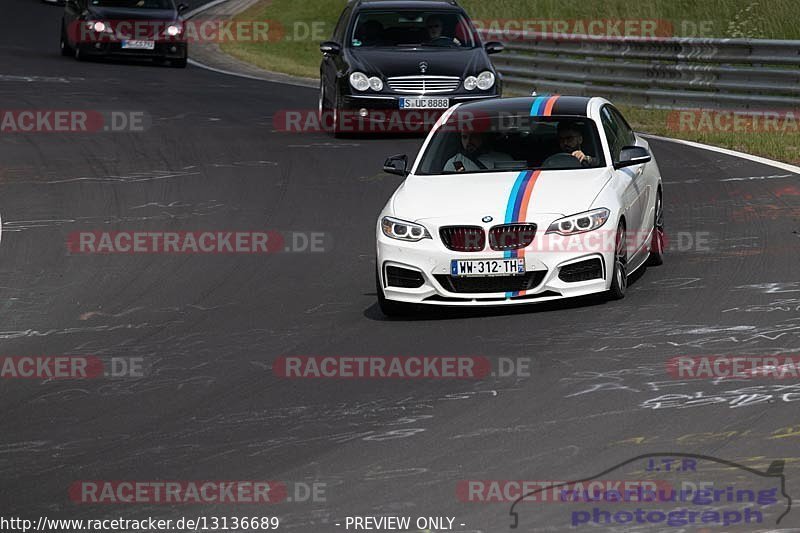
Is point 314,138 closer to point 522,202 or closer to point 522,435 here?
point 522,202

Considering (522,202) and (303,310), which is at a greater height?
(522,202)

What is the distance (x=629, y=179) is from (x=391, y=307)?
2060 millimetres

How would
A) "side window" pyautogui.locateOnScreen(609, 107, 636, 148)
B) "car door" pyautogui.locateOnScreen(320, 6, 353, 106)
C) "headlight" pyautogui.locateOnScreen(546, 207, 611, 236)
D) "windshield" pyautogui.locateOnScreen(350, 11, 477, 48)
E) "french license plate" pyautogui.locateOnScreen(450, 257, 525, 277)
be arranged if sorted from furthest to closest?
"windshield" pyautogui.locateOnScreen(350, 11, 477, 48) → "car door" pyautogui.locateOnScreen(320, 6, 353, 106) → "side window" pyautogui.locateOnScreen(609, 107, 636, 148) → "headlight" pyautogui.locateOnScreen(546, 207, 611, 236) → "french license plate" pyautogui.locateOnScreen(450, 257, 525, 277)

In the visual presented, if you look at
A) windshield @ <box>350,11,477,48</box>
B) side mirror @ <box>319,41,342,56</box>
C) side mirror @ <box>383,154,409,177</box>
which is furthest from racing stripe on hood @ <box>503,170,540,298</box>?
windshield @ <box>350,11,477,48</box>

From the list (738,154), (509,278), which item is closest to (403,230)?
(509,278)

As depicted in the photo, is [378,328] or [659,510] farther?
[378,328]

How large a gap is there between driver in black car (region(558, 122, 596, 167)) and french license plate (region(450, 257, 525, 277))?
4.96ft

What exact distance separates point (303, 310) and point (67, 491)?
425 centimetres

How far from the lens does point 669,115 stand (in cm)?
2317

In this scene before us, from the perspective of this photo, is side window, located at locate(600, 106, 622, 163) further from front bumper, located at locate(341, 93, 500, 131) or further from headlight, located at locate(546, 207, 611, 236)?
front bumper, located at locate(341, 93, 500, 131)

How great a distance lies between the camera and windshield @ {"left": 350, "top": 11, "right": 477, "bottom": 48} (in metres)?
21.4

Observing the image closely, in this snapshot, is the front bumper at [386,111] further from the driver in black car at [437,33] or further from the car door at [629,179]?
the car door at [629,179]

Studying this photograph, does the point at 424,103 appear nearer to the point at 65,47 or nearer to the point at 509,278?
the point at 509,278

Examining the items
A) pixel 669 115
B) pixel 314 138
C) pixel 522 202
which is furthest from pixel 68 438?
pixel 669 115
